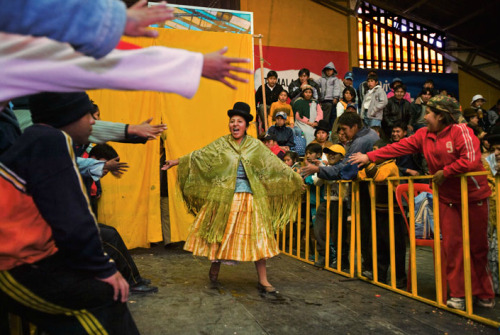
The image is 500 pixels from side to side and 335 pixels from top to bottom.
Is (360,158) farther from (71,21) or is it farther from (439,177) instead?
(71,21)

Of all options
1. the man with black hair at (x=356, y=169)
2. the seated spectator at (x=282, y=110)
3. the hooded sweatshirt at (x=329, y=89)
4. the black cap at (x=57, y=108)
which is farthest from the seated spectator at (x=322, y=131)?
the black cap at (x=57, y=108)

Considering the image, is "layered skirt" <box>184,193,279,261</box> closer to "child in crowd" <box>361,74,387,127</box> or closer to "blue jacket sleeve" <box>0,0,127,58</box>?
"blue jacket sleeve" <box>0,0,127,58</box>

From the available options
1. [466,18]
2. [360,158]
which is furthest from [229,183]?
[466,18]

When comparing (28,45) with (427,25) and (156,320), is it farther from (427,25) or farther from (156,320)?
(427,25)

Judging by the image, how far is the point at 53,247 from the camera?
154 centimetres

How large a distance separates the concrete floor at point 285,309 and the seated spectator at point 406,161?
253cm

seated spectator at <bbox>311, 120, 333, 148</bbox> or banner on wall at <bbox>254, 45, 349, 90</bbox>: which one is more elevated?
banner on wall at <bbox>254, 45, 349, 90</bbox>

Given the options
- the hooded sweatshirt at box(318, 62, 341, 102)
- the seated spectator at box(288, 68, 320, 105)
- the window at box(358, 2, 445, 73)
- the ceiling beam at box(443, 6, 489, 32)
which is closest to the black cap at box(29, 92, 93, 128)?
the seated spectator at box(288, 68, 320, 105)

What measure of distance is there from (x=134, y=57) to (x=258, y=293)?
11.3 ft

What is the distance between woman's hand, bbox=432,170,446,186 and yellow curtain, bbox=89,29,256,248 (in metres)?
3.91

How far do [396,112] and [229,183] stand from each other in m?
5.48

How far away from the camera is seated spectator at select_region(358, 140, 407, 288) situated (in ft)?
15.1

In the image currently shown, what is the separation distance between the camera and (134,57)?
1269mm

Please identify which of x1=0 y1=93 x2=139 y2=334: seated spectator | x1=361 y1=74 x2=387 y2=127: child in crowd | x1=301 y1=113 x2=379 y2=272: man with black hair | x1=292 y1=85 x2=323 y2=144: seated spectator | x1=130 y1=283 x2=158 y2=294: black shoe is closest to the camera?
x1=0 y1=93 x2=139 y2=334: seated spectator
